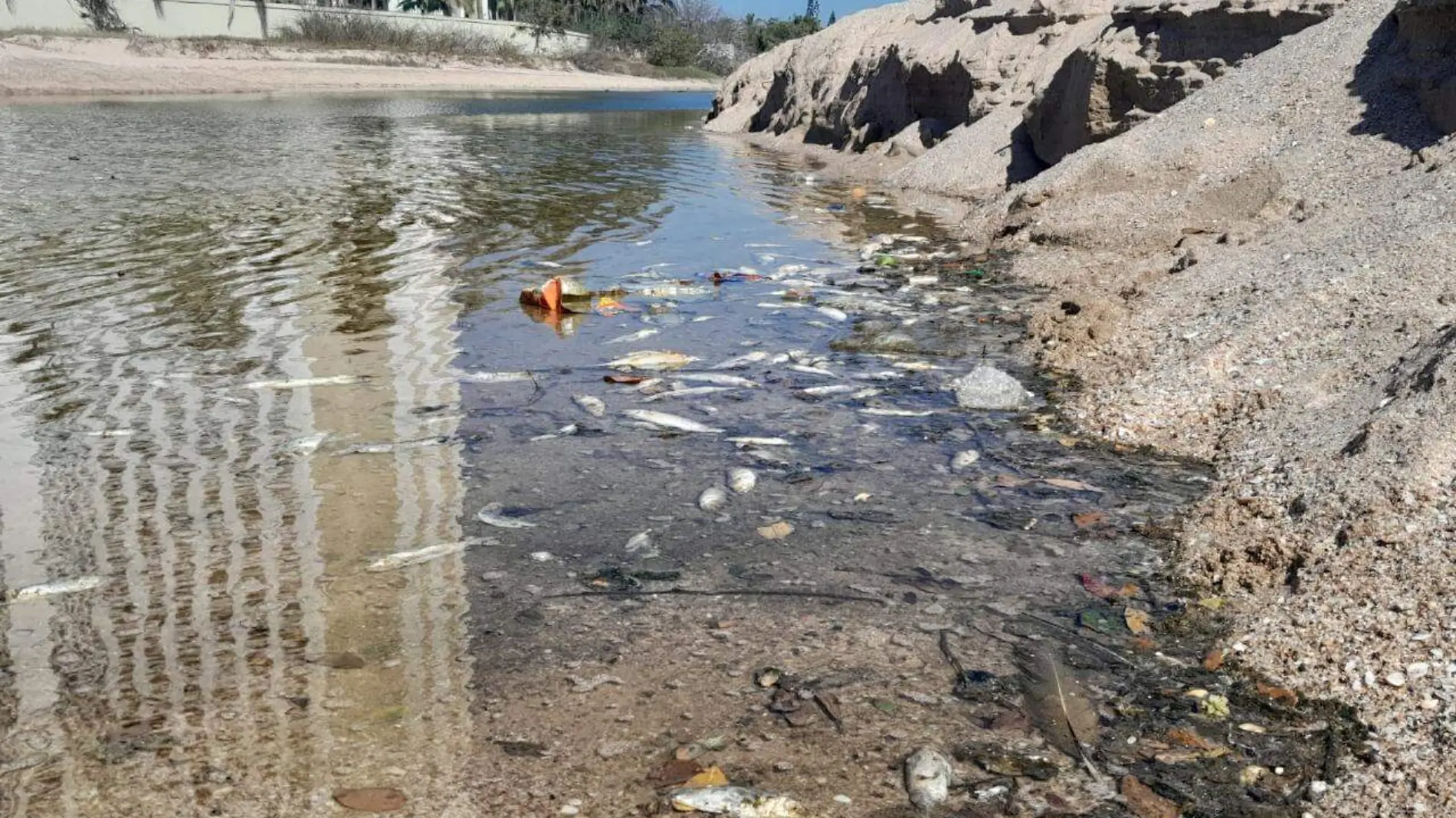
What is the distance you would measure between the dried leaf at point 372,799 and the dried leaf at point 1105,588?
223 centimetres

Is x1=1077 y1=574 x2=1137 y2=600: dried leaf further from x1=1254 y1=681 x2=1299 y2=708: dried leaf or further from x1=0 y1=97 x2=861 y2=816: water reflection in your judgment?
x1=0 y1=97 x2=861 y2=816: water reflection

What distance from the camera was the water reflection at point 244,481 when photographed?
2879 millimetres

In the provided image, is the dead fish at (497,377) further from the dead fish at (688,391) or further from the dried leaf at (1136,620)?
the dried leaf at (1136,620)

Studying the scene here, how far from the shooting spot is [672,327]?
7.58 metres

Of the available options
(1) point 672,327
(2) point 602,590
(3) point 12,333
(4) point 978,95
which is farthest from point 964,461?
(4) point 978,95

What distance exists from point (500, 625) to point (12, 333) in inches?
202

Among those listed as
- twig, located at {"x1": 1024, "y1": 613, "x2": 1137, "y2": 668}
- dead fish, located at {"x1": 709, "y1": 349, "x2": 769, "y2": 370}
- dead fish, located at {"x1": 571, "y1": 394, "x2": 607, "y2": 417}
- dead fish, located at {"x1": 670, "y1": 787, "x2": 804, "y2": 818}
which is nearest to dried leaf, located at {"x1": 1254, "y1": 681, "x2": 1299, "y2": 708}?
twig, located at {"x1": 1024, "y1": 613, "x2": 1137, "y2": 668}

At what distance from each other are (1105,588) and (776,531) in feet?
3.77

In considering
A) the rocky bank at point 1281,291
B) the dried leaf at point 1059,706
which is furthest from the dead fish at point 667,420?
the dried leaf at point 1059,706

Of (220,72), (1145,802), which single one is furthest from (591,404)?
(220,72)

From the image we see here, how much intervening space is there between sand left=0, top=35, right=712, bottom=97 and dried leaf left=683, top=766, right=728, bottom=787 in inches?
1653

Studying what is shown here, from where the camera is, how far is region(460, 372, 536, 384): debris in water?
6262 mm

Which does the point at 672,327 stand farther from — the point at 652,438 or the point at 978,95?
the point at 978,95

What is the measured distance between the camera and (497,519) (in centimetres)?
439
